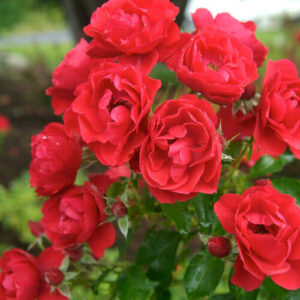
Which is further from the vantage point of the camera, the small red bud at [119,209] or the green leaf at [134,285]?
the green leaf at [134,285]

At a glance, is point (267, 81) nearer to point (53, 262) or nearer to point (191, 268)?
point (191, 268)

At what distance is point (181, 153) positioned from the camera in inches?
18.4

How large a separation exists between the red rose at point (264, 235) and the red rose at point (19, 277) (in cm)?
37

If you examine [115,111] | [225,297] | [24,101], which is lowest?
[24,101]

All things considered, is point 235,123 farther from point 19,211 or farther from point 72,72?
point 19,211

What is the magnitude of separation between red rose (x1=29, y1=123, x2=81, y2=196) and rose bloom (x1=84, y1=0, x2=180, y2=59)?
0.15m

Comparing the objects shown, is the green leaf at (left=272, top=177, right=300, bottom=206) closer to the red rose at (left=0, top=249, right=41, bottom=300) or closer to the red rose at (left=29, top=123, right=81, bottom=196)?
the red rose at (left=29, top=123, right=81, bottom=196)

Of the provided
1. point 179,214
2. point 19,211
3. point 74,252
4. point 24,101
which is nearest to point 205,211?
point 179,214

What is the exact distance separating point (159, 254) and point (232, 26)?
45 cm

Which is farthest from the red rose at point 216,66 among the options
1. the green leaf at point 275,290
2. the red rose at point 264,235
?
the green leaf at point 275,290

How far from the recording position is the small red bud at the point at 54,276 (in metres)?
0.64

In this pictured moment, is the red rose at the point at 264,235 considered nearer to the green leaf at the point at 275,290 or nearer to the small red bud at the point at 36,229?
the green leaf at the point at 275,290

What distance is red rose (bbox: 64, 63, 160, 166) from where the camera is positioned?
48 centimetres

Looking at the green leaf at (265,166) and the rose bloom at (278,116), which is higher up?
the rose bloom at (278,116)
